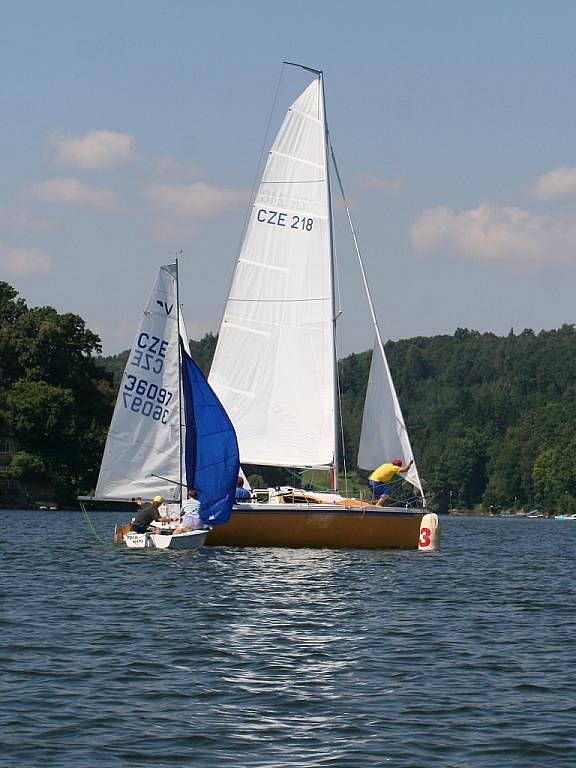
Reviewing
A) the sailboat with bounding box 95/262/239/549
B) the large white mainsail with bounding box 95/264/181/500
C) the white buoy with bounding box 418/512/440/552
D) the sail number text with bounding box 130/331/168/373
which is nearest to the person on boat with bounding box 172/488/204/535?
the sailboat with bounding box 95/262/239/549

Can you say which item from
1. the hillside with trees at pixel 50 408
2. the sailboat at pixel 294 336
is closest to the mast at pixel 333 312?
the sailboat at pixel 294 336

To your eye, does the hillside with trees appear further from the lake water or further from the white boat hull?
the lake water

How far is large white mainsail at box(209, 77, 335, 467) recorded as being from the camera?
4191 cm

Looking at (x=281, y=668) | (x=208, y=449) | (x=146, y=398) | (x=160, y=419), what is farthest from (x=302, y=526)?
(x=281, y=668)

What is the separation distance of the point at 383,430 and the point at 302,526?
4.65 meters

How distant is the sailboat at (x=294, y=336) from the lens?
1626 inches

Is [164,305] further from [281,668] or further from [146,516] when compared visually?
[281,668]

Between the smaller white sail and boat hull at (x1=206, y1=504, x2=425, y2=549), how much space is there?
2.50 m

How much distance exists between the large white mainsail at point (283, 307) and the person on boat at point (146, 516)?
3.52m

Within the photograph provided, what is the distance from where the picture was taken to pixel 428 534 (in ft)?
133

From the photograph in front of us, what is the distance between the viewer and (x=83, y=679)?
18.2 metres

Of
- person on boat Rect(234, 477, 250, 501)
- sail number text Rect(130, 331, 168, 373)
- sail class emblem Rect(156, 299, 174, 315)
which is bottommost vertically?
person on boat Rect(234, 477, 250, 501)

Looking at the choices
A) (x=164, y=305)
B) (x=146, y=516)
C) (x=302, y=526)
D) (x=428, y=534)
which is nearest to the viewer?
(x=302, y=526)

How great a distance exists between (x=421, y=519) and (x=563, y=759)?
1028 inches
